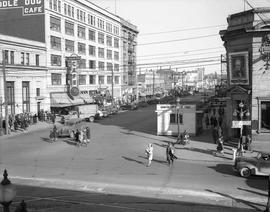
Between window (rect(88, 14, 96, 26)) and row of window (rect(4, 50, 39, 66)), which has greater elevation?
window (rect(88, 14, 96, 26))

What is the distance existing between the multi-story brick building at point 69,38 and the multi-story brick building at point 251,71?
3004 cm

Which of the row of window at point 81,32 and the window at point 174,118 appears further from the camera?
the row of window at point 81,32

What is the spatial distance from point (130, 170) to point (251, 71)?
1263 centimetres

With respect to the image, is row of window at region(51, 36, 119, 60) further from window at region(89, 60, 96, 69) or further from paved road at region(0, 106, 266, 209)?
paved road at region(0, 106, 266, 209)

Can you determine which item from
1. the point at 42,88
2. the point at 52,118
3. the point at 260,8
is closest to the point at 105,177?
the point at 260,8

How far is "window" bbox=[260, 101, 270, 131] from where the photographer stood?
2966 centimetres

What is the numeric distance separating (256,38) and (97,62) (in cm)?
5685

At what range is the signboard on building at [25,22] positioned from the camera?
58.8 meters

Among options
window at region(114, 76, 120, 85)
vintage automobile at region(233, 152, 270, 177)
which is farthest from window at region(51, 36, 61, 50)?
vintage automobile at region(233, 152, 270, 177)

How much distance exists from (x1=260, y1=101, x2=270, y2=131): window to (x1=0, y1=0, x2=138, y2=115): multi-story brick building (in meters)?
33.3

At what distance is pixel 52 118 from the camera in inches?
2063

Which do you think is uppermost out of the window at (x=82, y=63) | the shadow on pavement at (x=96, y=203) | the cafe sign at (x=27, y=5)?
the cafe sign at (x=27, y=5)

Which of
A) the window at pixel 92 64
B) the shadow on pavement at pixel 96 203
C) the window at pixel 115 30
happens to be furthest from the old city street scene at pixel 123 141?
the window at pixel 115 30

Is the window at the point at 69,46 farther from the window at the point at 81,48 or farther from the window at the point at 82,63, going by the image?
the window at the point at 82,63
